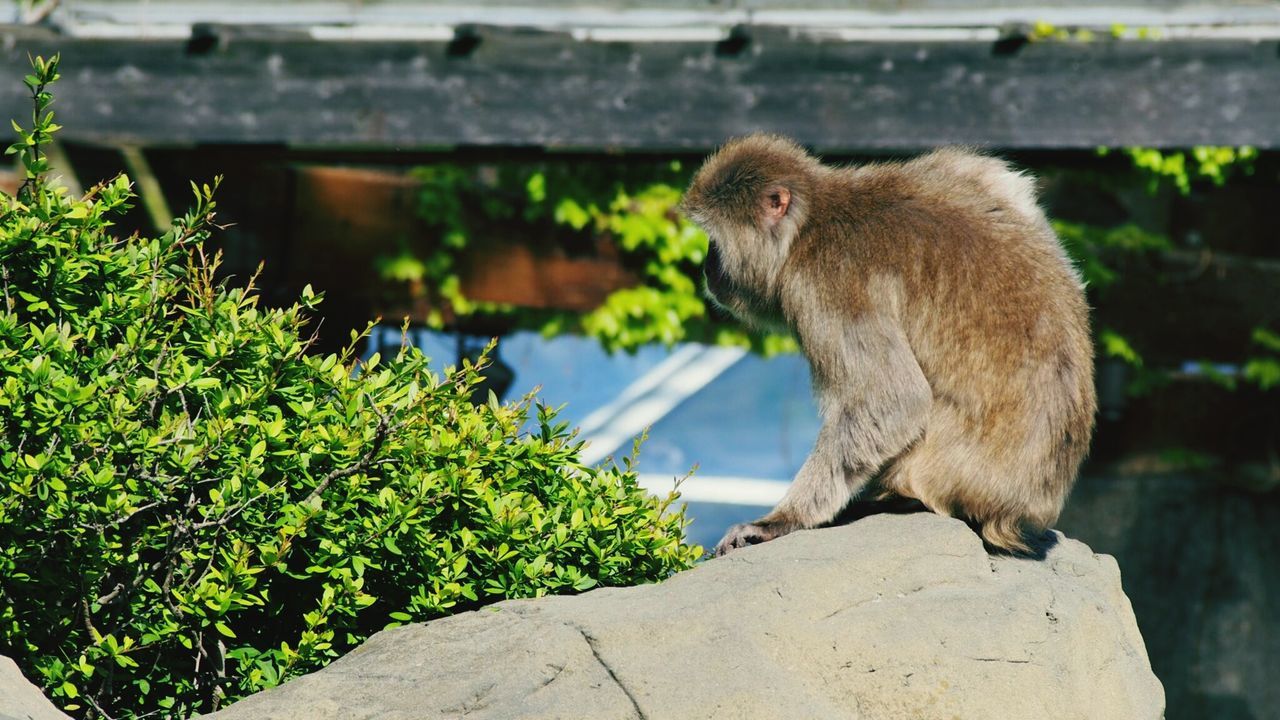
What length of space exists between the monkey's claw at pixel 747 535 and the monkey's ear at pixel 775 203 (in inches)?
45.5

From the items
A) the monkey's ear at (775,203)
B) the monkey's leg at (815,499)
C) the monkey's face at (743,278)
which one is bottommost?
the monkey's leg at (815,499)

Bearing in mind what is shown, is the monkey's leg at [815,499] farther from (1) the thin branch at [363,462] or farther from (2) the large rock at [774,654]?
(1) the thin branch at [363,462]

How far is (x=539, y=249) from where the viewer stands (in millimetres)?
→ 7734

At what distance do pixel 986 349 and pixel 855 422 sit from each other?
50cm

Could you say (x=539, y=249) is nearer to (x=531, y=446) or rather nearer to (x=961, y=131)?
(x=961, y=131)

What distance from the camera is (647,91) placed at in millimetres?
6613

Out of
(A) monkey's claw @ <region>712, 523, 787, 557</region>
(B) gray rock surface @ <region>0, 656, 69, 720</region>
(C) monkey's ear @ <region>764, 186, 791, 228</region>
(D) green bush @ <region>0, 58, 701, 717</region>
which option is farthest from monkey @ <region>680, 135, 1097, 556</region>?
(B) gray rock surface @ <region>0, 656, 69, 720</region>

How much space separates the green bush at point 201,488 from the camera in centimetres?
340

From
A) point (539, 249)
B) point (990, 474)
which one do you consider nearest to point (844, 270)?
point (990, 474)

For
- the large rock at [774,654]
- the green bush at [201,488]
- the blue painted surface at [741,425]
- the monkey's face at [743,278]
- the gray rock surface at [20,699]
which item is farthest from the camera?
the blue painted surface at [741,425]

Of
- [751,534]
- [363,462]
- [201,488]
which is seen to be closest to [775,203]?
[751,534]

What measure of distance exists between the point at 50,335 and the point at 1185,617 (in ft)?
24.1

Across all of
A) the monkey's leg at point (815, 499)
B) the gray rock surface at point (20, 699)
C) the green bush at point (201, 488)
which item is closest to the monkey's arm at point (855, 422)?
the monkey's leg at point (815, 499)

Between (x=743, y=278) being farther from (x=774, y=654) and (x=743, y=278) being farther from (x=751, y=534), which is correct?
(x=774, y=654)
